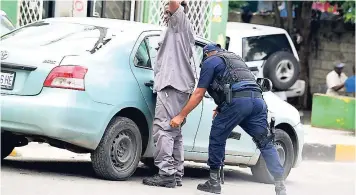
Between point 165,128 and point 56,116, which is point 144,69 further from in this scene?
point 56,116

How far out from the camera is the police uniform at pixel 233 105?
22.4 feet

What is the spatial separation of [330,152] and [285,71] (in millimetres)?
3732

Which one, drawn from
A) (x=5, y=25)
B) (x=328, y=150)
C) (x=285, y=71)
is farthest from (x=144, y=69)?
(x=285, y=71)

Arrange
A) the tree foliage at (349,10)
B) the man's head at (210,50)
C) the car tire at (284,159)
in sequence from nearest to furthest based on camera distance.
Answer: the man's head at (210,50) → the car tire at (284,159) → the tree foliage at (349,10)

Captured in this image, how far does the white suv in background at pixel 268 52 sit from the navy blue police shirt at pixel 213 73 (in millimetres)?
7959

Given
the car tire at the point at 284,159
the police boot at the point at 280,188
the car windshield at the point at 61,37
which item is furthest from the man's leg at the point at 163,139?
the car tire at the point at 284,159

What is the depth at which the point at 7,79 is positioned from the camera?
274 inches

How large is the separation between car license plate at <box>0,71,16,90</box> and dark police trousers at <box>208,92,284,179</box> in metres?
1.64

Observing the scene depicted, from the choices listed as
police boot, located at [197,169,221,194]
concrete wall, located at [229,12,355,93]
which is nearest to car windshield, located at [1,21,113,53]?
police boot, located at [197,169,221,194]

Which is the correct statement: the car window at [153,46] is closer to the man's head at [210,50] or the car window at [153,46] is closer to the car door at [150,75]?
the car door at [150,75]

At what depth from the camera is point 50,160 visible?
8617mm

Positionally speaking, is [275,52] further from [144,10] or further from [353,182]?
[353,182]

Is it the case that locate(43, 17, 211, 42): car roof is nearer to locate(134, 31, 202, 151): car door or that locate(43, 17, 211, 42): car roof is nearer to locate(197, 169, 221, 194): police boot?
locate(134, 31, 202, 151): car door

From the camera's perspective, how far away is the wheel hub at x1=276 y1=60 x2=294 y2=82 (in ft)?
50.9
